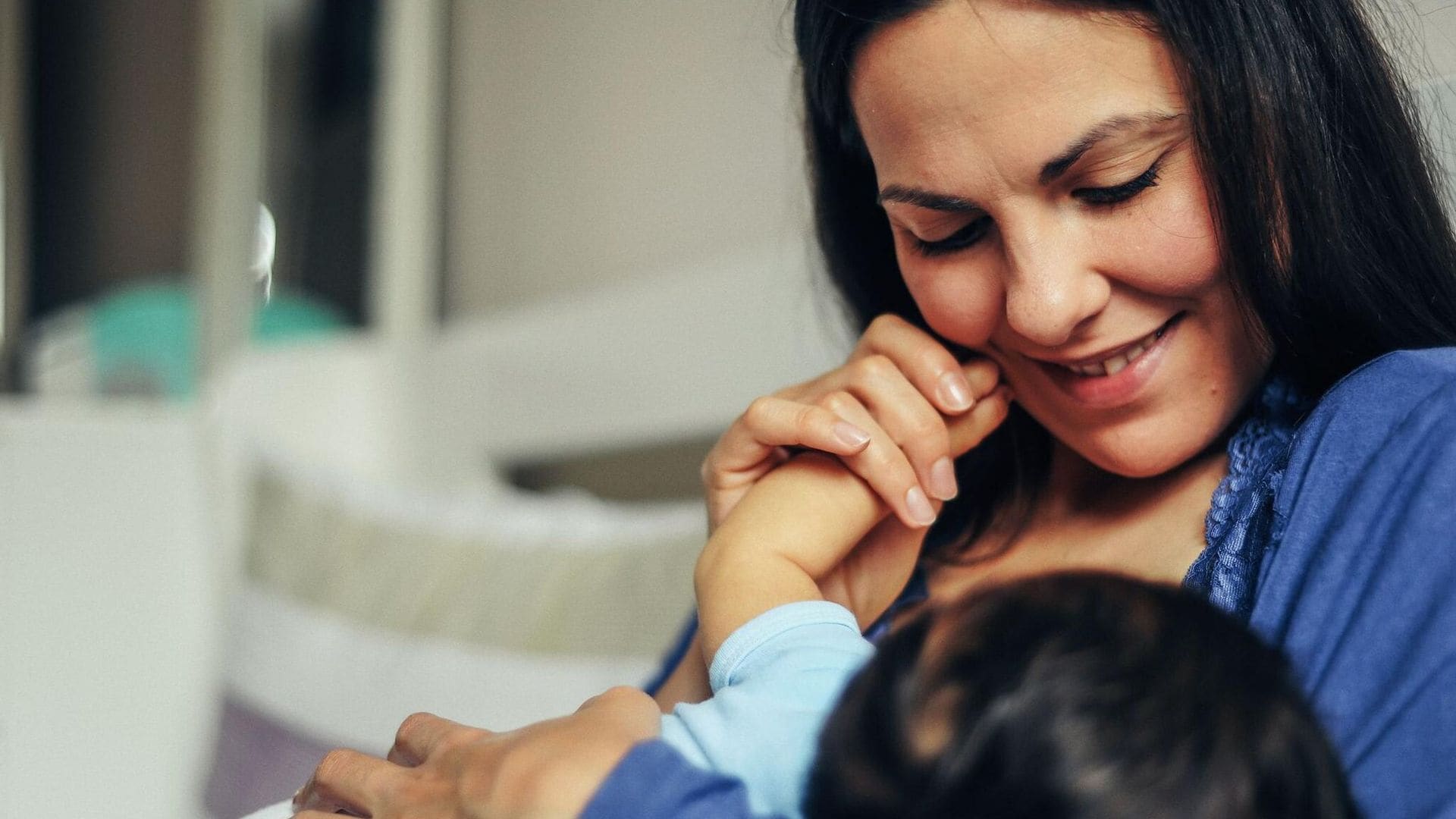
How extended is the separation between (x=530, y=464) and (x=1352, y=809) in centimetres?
209

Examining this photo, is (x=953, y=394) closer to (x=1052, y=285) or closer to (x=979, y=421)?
(x=979, y=421)

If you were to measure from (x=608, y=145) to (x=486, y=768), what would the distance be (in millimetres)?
1824

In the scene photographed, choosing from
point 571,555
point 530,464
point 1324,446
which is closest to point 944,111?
point 1324,446

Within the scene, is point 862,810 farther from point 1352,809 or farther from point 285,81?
point 285,81

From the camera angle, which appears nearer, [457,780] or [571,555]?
[457,780]

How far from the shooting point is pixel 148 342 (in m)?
3.20

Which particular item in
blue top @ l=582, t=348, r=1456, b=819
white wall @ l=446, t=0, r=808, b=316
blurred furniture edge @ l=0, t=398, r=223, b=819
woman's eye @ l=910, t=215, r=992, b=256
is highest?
woman's eye @ l=910, t=215, r=992, b=256

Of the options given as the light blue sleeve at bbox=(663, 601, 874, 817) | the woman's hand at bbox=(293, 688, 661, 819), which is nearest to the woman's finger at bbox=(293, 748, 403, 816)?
the woman's hand at bbox=(293, 688, 661, 819)

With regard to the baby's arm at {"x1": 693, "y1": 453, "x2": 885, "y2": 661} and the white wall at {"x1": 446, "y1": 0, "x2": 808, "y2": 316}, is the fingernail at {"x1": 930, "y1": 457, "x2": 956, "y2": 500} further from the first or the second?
the white wall at {"x1": 446, "y1": 0, "x2": 808, "y2": 316}

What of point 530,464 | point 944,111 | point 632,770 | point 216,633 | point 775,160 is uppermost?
point 944,111

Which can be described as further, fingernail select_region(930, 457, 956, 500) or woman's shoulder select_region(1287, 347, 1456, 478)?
fingernail select_region(930, 457, 956, 500)

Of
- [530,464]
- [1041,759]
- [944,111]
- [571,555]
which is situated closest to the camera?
[1041,759]

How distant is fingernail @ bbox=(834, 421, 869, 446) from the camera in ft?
2.76

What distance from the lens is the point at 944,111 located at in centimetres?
74
